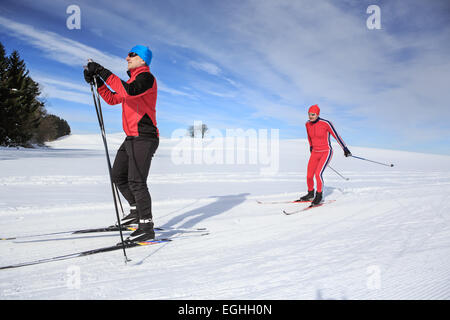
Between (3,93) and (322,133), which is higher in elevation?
(3,93)

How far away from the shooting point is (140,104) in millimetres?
2676

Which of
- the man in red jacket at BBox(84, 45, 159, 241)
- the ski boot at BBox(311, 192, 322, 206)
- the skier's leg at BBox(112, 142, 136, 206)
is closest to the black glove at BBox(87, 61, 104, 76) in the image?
the man in red jacket at BBox(84, 45, 159, 241)

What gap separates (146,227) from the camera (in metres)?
2.77

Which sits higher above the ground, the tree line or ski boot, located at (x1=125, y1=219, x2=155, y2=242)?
the tree line

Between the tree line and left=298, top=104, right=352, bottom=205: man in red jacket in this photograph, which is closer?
left=298, top=104, right=352, bottom=205: man in red jacket

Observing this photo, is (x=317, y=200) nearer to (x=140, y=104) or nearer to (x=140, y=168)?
(x=140, y=168)

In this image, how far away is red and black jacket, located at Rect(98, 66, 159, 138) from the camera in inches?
99.9

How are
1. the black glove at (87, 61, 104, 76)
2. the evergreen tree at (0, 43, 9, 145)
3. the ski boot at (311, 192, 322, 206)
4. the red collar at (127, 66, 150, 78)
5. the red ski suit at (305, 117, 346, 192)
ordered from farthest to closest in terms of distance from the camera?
the evergreen tree at (0, 43, 9, 145)
the red ski suit at (305, 117, 346, 192)
the ski boot at (311, 192, 322, 206)
the red collar at (127, 66, 150, 78)
the black glove at (87, 61, 104, 76)

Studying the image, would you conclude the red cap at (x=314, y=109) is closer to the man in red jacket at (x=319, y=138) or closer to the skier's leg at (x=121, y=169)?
the man in red jacket at (x=319, y=138)

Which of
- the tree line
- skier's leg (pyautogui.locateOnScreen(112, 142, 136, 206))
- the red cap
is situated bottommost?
skier's leg (pyautogui.locateOnScreen(112, 142, 136, 206))

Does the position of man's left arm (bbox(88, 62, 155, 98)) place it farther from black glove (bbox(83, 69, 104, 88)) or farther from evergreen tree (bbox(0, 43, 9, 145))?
evergreen tree (bbox(0, 43, 9, 145))

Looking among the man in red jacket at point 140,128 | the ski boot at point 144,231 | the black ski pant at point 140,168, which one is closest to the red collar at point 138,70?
the man in red jacket at point 140,128

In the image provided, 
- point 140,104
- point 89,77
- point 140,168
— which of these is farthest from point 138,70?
point 140,168

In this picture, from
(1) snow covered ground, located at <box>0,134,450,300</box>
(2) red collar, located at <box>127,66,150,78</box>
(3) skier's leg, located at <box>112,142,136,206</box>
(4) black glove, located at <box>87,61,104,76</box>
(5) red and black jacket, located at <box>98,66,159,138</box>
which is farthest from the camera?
(3) skier's leg, located at <box>112,142,136,206</box>
